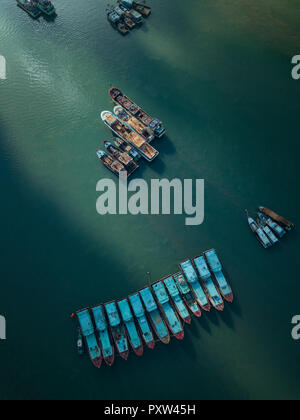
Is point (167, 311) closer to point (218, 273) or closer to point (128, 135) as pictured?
point (218, 273)

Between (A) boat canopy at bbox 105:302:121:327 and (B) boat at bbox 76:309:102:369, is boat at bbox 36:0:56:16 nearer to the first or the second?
(A) boat canopy at bbox 105:302:121:327

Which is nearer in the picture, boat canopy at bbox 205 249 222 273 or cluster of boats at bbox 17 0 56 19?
boat canopy at bbox 205 249 222 273

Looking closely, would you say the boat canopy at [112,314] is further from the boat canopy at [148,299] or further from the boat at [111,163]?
the boat at [111,163]

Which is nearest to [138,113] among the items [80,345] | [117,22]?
[117,22]

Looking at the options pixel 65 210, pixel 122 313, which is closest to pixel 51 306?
pixel 122 313

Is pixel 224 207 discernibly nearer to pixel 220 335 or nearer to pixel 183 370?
pixel 220 335

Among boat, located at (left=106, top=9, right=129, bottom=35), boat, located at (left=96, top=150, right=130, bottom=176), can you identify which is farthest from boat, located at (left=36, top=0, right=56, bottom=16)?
boat, located at (left=96, top=150, right=130, bottom=176)
